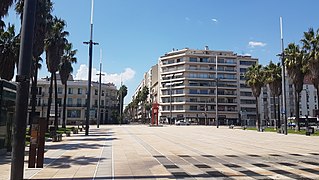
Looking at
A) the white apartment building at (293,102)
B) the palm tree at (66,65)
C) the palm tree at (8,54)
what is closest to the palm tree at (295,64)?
the palm tree at (66,65)

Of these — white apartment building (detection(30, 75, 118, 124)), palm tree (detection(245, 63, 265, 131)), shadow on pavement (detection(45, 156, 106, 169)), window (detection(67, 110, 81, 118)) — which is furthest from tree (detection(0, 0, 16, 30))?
window (detection(67, 110, 81, 118))

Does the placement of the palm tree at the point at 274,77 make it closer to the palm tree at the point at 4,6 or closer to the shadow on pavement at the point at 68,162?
the palm tree at the point at 4,6

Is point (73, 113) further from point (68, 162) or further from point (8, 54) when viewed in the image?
point (68, 162)

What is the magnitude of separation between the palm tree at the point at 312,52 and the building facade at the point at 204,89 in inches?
2545

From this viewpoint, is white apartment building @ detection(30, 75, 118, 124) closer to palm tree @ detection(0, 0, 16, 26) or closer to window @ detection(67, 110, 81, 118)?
window @ detection(67, 110, 81, 118)

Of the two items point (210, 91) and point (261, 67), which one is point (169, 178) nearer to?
point (261, 67)

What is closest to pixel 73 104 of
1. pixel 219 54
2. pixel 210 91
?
pixel 210 91

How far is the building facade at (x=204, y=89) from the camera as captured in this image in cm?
10344

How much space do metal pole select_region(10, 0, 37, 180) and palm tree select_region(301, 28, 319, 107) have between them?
117ft

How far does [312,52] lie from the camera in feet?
122

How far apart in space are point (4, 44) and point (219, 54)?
87.3 meters

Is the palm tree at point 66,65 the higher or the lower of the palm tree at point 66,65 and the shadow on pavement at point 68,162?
the higher

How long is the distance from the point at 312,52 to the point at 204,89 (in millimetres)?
68581

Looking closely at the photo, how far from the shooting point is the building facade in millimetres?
103438
